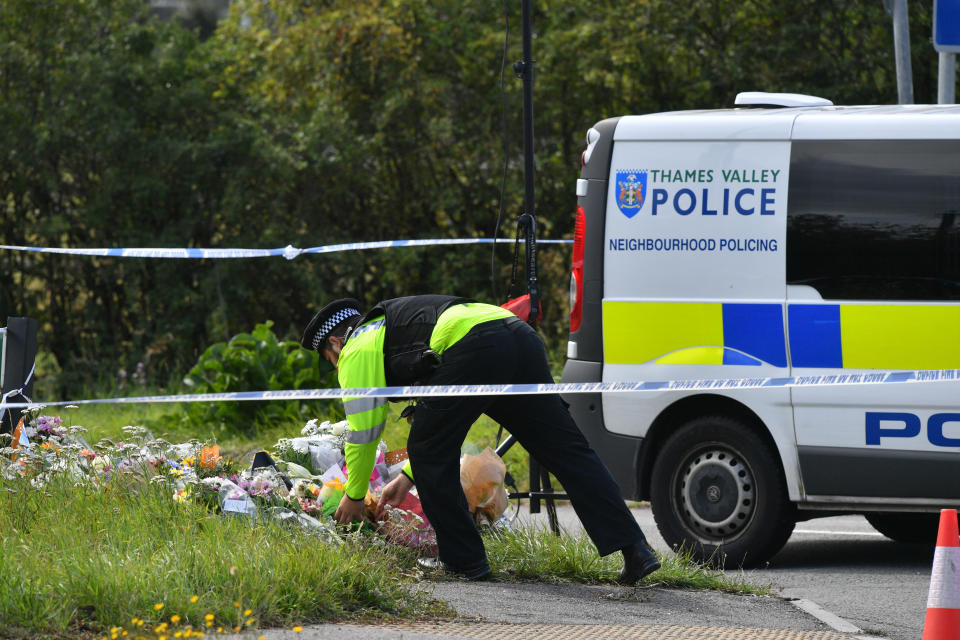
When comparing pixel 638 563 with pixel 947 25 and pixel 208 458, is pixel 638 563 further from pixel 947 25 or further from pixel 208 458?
pixel 947 25

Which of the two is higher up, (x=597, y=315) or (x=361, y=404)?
(x=597, y=315)

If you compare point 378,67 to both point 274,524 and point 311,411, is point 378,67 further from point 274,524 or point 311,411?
point 274,524

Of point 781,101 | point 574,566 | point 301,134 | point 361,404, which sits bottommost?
point 574,566

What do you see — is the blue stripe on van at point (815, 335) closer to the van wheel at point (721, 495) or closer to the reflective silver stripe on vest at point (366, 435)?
the van wheel at point (721, 495)

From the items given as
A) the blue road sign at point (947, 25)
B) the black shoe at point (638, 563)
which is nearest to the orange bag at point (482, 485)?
the black shoe at point (638, 563)

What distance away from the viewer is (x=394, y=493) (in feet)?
19.5

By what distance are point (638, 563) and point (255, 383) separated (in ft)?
18.8

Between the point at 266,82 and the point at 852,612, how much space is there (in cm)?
1058

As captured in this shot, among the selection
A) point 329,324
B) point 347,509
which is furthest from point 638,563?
point 329,324

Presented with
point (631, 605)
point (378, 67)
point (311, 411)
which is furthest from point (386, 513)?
point (378, 67)

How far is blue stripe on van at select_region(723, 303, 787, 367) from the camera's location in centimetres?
646

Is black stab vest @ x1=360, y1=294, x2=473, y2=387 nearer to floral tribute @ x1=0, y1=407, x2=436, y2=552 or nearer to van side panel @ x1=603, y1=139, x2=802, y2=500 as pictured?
floral tribute @ x1=0, y1=407, x2=436, y2=552

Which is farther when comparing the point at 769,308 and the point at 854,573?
the point at 854,573

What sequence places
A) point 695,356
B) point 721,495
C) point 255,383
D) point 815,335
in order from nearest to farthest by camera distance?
point 815,335
point 695,356
point 721,495
point 255,383
